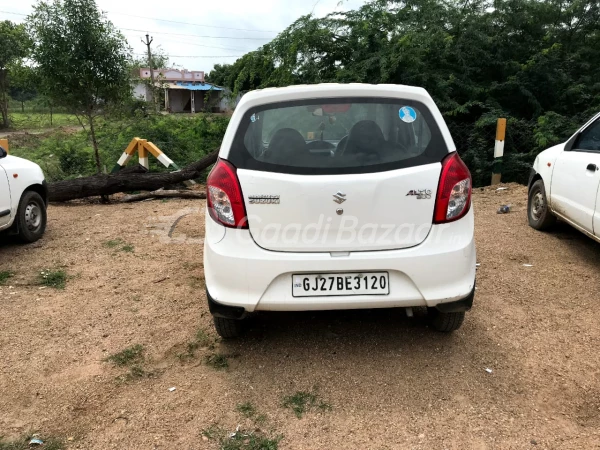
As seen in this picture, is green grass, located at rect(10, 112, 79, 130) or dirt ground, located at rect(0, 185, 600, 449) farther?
green grass, located at rect(10, 112, 79, 130)

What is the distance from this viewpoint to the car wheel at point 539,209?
589 cm

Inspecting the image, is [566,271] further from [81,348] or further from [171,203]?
[171,203]

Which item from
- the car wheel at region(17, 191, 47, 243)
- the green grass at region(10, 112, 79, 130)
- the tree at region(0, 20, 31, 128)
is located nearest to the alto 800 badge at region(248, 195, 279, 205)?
the car wheel at region(17, 191, 47, 243)

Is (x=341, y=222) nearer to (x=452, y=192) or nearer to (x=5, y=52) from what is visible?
(x=452, y=192)

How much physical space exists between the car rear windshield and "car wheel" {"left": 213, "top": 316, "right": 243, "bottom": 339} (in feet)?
3.42

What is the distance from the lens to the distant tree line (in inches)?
440

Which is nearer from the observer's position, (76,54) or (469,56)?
(76,54)

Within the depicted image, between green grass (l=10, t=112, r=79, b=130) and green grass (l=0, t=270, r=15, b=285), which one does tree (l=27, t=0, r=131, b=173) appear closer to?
green grass (l=0, t=270, r=15, b=285)

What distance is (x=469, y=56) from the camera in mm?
11789

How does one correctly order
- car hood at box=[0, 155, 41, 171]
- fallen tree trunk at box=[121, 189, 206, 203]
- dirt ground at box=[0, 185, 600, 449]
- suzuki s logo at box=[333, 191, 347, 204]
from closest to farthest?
dirt ground at box=[0, 185, 600, 449]
suzuki s logo at box=[333, 191, 347, 204]
car hood at box=[0, 155, 41, 171]
fallen tree trunk at box=[121, 189, 206, 203]

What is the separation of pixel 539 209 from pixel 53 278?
5.50 meters

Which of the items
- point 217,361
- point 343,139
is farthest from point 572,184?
point 217,361

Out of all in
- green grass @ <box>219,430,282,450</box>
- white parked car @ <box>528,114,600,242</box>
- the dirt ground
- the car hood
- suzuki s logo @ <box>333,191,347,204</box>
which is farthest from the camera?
the car hood

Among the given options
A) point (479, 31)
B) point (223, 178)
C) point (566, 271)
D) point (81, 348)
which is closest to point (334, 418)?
point (223, 178)
